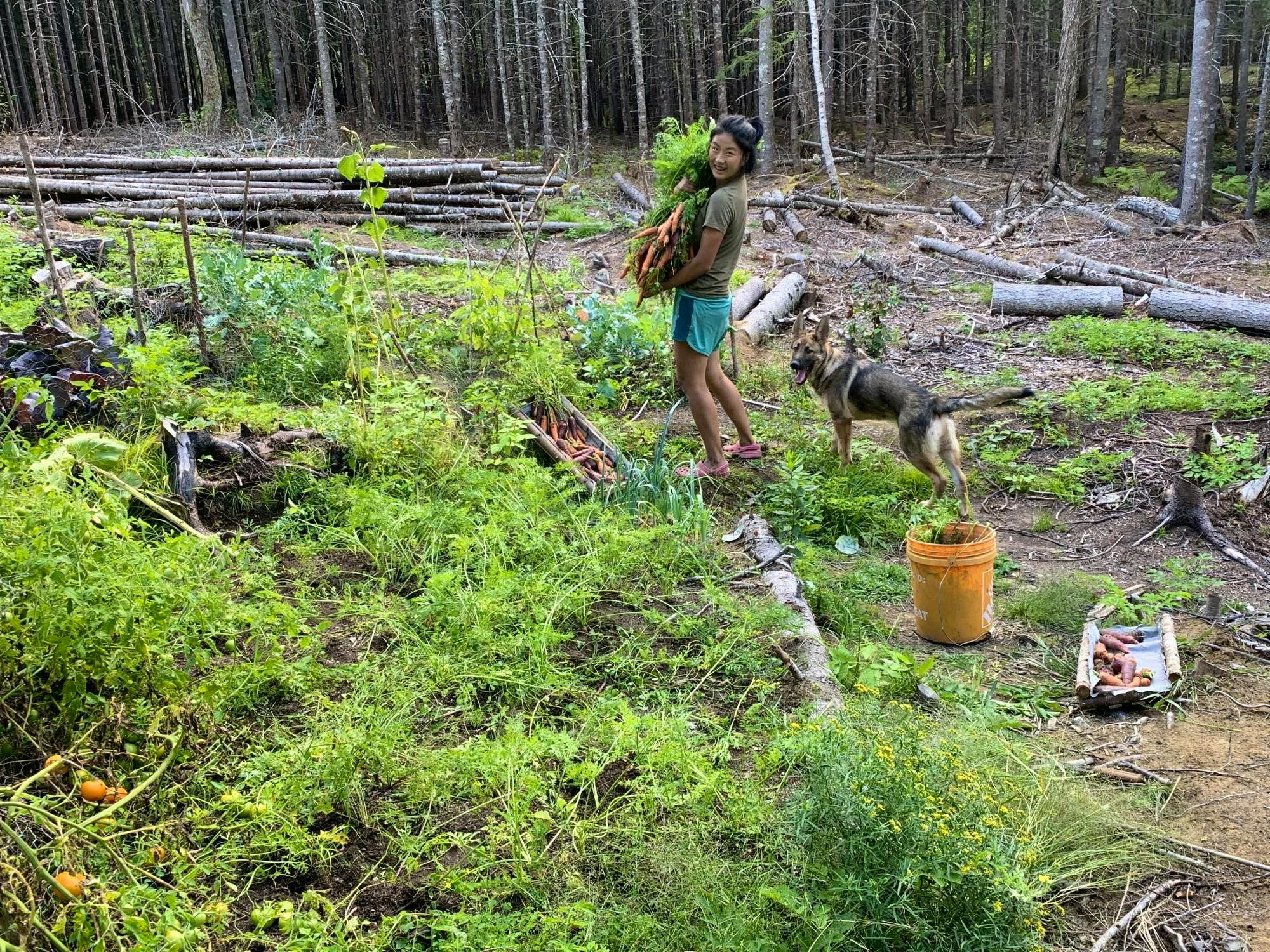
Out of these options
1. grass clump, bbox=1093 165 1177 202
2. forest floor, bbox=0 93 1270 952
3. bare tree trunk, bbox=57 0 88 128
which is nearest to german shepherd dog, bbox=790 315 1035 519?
forest floor, bbox=0 93 1270 952

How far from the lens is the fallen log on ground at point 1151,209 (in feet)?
53.0

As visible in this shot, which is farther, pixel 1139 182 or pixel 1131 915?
pixel 1139 182

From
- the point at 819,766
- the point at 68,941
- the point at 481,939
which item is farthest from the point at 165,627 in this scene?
the point at 819,766

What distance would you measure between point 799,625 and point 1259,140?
58.5 feet

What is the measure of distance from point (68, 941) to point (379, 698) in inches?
52.2

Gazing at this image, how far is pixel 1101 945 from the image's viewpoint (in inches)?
111

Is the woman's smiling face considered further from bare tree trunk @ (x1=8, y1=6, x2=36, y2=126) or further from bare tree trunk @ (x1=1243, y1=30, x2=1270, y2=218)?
bare tree trunk @ (x1=8, y1=6, x2=36, y2=126)

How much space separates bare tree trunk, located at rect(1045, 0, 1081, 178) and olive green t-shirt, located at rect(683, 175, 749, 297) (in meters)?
14.8

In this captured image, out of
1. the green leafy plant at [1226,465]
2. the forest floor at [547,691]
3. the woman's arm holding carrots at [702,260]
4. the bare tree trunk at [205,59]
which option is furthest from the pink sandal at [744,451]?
the bare tree trunk at [205,59]

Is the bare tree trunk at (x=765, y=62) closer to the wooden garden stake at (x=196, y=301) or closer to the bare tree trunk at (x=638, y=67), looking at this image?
the bare tree trunk at (x=638, y=67)

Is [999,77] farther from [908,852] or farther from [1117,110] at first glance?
[908,852]

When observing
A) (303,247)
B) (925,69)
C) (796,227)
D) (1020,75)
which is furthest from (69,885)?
(1020,75)

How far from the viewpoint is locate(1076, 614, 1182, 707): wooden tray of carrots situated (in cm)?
436

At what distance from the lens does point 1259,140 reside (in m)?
16.7
